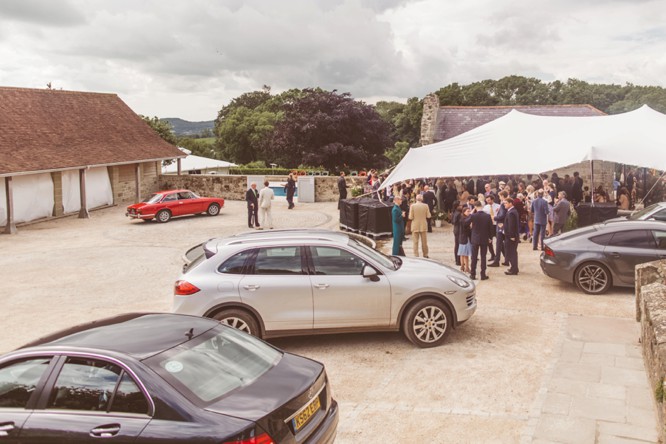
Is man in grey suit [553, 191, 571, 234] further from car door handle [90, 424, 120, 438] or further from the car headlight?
car door handle [90, 424, 120, 438]

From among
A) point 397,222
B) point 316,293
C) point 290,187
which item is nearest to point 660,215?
point 397,222

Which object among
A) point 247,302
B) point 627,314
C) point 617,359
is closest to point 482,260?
point 627,314

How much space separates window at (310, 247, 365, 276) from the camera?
9109 mm

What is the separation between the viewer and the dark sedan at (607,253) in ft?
38.8

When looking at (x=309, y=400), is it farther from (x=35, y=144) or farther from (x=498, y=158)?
(x=35, y=144)

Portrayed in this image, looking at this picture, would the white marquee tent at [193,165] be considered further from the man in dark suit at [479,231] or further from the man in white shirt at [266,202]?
the man in dark suit at [479,231]

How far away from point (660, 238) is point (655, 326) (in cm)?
566

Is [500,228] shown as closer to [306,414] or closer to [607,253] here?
[607,253]

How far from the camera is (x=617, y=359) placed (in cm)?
842

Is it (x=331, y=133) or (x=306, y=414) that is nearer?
(x=306, y=414)

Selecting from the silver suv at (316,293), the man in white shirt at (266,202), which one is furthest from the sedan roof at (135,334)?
the man in white shirt at (266,202)

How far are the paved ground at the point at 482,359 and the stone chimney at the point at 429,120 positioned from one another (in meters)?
17.6

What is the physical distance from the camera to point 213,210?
2833 cm

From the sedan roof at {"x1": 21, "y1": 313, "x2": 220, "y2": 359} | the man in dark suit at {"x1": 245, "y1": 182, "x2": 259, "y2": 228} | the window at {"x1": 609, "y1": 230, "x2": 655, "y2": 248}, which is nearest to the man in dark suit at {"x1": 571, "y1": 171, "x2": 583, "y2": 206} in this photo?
the window at {"x1": 609, "y1": 230, "x2": 655, "y2": 248}
